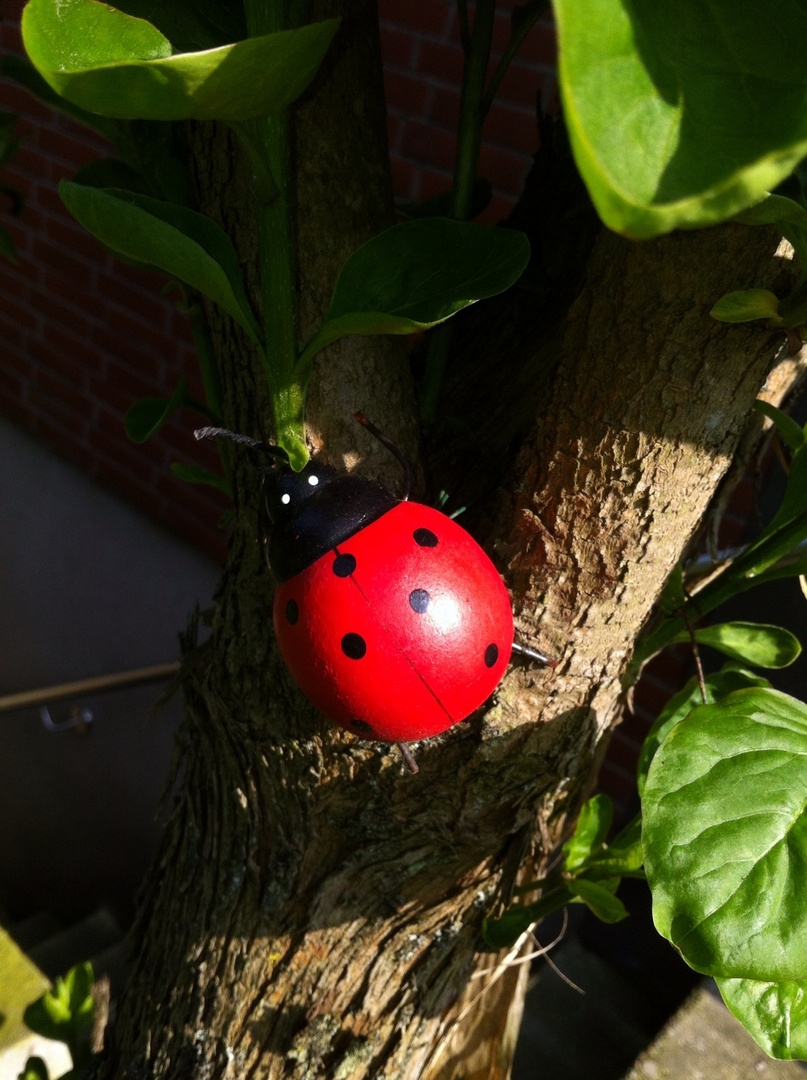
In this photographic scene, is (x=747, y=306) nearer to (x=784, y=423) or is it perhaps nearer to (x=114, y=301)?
(x=784, y=423)

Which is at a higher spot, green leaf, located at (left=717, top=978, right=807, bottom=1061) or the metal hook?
green leaf, located at (left=717, top=978, right=807, bottom=1061)

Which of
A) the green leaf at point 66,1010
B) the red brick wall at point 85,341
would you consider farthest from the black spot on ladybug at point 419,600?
the red brick wall at point 85,341

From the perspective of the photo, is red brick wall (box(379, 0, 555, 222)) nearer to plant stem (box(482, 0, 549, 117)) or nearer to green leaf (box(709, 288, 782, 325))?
plant stem (box(482, 0, 549, 117))

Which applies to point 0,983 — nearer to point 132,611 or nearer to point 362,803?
point 132,611

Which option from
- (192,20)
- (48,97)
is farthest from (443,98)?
(192,20)

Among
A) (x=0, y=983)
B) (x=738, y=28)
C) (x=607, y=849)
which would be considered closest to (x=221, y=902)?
(x=607, y=849)

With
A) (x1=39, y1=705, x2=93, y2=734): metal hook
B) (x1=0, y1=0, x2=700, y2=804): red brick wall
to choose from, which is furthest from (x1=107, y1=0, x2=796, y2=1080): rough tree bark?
(x1=39, y1=705, x2=93, y2=734): metal hook

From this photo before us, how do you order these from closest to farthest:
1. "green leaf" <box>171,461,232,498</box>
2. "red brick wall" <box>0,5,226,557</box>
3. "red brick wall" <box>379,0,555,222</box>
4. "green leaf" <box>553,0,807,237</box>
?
"green leaf" <box>553,0,807,237</box>
"green leaf" <box>171,461,232,498</box>
"red brick wall" <box>379,0,555,222</box>
"red brick wall" <box>0,5,226,557</box>
